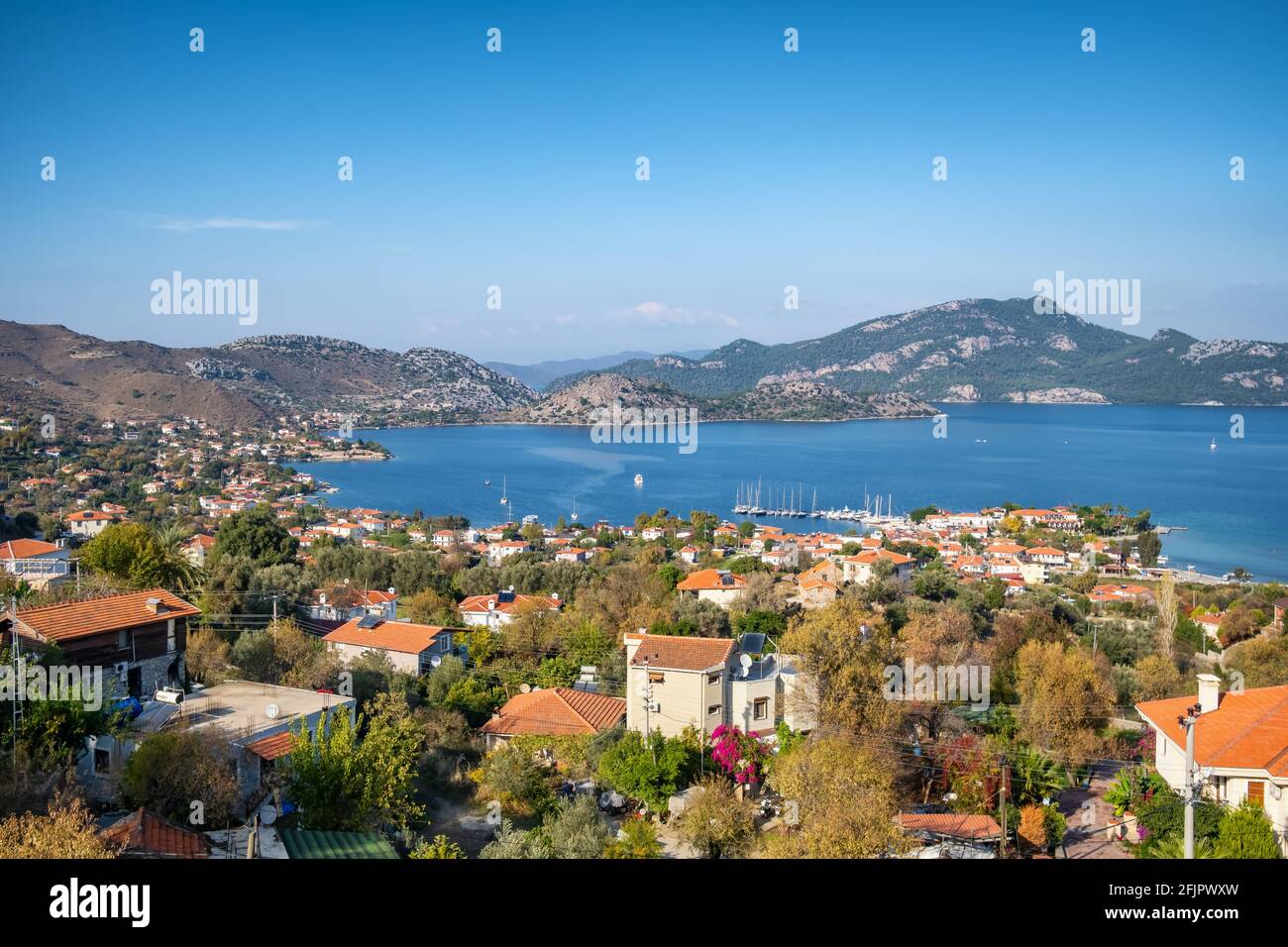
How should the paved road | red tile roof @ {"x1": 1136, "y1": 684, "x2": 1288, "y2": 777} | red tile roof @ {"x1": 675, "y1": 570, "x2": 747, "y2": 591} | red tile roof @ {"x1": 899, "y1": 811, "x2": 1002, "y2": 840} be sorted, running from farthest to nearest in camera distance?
red tile roof @ {"x1": 675, "y1": 570, "x2": 747, "y2": 591} < the paved road < red tile roof @ {"x1": 899, "y1": 811, "x2": 1002, "y2": 840} < red tile roof @ {"x1": 1136, "y1": 684, "x2": 1288, "y2": 777}

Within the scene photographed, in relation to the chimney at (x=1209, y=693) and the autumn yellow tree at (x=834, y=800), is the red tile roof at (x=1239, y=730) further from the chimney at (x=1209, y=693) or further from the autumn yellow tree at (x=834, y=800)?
the autumn yellow tree at (x=834, y=800)

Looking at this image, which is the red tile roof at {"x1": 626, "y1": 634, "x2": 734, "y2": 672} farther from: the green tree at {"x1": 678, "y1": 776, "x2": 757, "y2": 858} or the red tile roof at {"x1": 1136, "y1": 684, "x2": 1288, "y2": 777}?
the red tile roof at {"x1": 1136, "y1": 684, "x2": 1288, "y2": 777}

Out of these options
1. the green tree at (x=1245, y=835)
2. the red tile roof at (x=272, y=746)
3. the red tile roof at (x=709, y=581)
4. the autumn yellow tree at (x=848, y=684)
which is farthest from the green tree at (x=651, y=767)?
the red tile roof at (x=709, y=581)

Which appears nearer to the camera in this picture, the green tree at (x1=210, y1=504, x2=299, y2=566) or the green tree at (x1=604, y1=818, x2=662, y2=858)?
the green tree at (x1=604, y1=818, x2=662, y2=858)

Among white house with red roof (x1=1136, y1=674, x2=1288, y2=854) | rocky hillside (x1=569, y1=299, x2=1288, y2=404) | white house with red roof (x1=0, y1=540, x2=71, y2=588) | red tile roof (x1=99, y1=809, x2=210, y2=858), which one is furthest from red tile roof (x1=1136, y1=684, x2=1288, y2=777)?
rocky hillside (x1=569, y1=299, x2=1288, y2=404)

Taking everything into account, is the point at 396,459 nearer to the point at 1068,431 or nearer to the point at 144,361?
the point at 144,361
